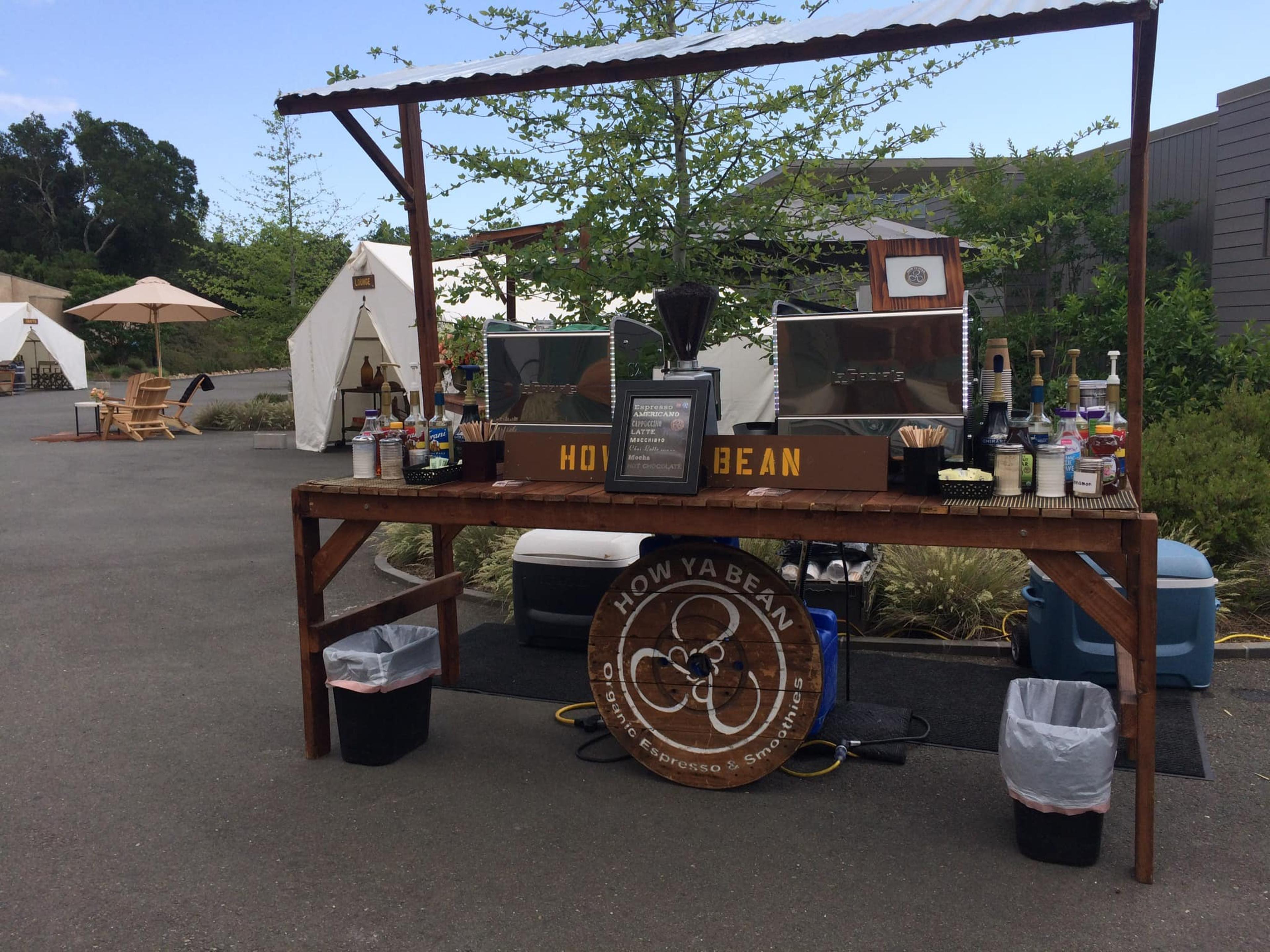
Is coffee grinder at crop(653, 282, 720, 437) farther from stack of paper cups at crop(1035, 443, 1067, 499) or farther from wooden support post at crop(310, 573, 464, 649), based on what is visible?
wooden support post at crop(310, 573, 464, 649)

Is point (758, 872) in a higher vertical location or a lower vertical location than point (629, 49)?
lower

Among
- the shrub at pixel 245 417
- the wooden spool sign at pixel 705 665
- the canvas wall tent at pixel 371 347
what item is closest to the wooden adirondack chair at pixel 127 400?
the shrub at pixel 245 417

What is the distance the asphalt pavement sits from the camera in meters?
2.79

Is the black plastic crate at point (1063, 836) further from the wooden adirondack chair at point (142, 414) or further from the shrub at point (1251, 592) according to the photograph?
the wooden adirondack chair at point (142, 414)

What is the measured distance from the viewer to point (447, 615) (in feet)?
16.0

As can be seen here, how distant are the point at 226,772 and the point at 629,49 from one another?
3064mm

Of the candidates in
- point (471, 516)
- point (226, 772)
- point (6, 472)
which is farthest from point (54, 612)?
point (6, 472)

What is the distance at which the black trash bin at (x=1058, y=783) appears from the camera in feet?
9.87

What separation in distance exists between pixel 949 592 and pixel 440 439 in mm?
2947

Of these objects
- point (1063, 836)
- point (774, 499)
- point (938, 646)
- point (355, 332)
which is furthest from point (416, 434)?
point (355, 332)

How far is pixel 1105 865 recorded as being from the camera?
10.1 feet

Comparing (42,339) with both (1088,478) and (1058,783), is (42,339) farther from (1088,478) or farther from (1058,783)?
(1058,783)

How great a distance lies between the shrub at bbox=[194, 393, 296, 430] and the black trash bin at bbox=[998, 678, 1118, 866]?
16741mm

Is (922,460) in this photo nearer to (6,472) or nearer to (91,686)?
(91,686)
